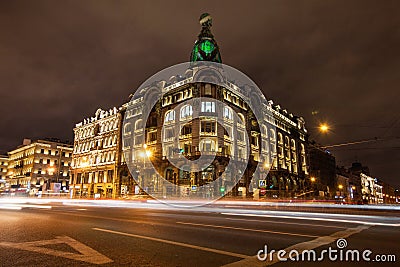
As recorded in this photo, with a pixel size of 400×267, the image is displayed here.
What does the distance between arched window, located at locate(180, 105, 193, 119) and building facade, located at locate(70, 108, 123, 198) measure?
58.5 ft

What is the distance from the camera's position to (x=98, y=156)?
202 feet

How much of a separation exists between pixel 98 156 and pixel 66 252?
5992 cm

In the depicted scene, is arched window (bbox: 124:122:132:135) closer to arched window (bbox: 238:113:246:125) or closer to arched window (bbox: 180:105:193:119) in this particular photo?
arched window (bbox: 180:105:193:119)

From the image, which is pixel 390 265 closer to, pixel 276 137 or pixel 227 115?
pixel 227 115

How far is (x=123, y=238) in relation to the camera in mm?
6445

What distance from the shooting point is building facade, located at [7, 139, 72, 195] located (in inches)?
3071

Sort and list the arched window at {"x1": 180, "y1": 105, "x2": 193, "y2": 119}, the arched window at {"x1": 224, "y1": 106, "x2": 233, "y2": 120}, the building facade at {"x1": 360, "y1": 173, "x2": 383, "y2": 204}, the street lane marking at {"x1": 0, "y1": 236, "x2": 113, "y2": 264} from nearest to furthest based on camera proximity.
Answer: the street lane marking at {"x1": 0, "y1": 236, "x2": 113, "y2": 264} → the arched window at {"x1": 180, "y1": 105, "x2": 193, "y2": 119} → the arched window at {"x1": 224, "y1": 106, "x2": 233, "y2": 120} → the building facade at {"x1": 360, "y1": 173, "x2": 383, "y2": 204}

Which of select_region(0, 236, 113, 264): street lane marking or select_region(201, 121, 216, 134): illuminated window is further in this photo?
select_region(201, 121, 216, 134): illuminated window

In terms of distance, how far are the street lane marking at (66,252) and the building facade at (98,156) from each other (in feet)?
158

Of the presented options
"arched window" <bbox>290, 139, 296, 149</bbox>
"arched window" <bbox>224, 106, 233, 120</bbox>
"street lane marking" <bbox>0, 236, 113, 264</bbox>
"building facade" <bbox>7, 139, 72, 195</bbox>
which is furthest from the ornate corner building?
"street lane marking" <bbox>0, 236, 113, 264</bbox>

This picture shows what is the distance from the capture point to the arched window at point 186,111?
45.0 meters

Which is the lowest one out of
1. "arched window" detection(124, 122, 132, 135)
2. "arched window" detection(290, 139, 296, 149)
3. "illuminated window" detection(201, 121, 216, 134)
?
"illuminated window" detection(201, 121, 216, 134)

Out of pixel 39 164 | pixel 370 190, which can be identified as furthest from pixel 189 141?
pixel 370 190

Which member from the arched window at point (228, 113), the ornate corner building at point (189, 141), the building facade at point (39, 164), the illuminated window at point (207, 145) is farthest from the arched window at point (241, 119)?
the building facade at point (39, 164)
